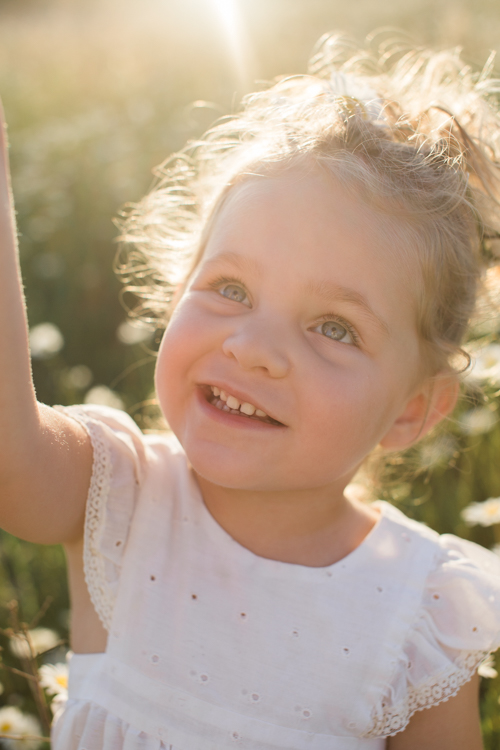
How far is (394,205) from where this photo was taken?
1116 mm

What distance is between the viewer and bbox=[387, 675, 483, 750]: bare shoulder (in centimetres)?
116

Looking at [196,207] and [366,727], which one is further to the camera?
[196,207]

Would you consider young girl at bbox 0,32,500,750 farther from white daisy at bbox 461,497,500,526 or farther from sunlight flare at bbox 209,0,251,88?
sunlight flare at bbox 209,0,251,88

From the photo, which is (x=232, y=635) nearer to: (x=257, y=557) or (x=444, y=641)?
(x=257, y=557)

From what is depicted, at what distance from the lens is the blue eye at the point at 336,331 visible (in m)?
1.09

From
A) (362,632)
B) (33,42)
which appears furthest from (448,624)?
(33,42)

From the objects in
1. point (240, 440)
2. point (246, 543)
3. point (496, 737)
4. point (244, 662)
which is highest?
point (240, 440)

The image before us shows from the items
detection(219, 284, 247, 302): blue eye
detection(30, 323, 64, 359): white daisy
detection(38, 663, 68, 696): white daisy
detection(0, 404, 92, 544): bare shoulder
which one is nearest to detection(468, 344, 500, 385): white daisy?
detection(219, 284, 247, 302): blue eye

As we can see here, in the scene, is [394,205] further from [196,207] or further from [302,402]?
[196,207]

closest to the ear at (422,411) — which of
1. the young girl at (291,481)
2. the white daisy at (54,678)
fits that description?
the young girl at (291,481)

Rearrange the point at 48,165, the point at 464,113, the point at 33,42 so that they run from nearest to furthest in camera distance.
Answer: the point at 464,113 < the point at 48,165 < the point at 33,42

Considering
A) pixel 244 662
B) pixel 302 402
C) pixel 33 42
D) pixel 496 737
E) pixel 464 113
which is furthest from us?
pixel 33 42

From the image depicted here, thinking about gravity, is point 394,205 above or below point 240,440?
above

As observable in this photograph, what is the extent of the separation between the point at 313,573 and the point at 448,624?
26 cm
